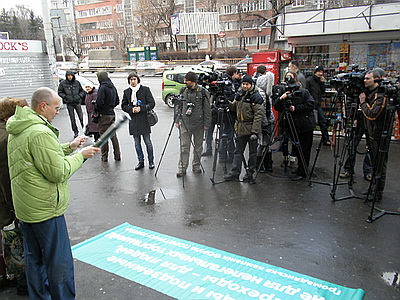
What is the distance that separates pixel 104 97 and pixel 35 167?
525cm

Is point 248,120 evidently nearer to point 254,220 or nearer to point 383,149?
point 254,220

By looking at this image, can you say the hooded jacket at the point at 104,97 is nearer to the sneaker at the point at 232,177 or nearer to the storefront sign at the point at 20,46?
the sneaker at the point at 232,177

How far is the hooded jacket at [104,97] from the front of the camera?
7906mm

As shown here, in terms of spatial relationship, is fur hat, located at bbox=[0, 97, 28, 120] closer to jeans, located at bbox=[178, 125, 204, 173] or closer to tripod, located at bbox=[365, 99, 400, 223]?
jeans, located at bbox=[178, 125, 204, 173]

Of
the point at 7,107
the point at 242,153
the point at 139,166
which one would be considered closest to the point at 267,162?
the point at 242,153

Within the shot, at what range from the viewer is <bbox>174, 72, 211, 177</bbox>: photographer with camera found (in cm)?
711

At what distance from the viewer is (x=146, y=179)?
7238 mm

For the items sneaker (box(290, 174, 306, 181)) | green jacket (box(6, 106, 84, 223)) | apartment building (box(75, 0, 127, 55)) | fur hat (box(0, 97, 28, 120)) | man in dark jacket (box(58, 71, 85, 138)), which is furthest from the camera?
apartment building (box(75, 0, 127, 55))

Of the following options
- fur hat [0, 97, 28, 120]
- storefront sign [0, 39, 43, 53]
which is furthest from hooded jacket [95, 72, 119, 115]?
storefront sign [0, 39, 43, 53]

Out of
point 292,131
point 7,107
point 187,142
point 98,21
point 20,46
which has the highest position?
point 98,21

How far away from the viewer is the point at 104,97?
795cm

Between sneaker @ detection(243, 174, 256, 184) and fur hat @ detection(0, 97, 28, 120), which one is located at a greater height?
fur hat @ detection(0, 97, 28, 120)

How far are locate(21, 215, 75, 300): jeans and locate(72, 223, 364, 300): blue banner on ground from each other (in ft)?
Result: 2.94

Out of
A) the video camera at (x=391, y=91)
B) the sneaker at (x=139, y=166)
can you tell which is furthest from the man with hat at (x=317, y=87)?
the sneaker at (x=139, y=166)
